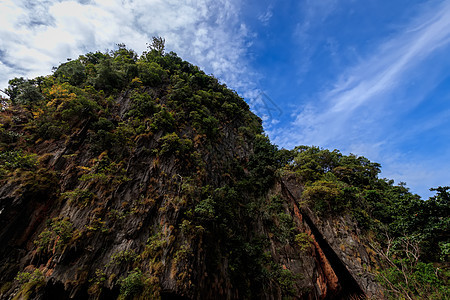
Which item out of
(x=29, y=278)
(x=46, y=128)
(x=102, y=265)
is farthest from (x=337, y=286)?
(x=46, y=128)

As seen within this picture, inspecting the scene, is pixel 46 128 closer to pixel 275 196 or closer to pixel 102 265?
pixel 102 265

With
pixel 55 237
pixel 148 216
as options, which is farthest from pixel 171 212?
pixel 55 237

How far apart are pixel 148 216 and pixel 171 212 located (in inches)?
49.3

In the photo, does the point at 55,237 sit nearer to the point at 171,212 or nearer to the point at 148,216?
the point at 148,216

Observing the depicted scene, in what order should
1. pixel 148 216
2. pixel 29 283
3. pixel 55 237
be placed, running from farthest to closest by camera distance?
pixel 148 216 < pixel 55 237 < pixel 29 283

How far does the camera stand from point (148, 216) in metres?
8.92

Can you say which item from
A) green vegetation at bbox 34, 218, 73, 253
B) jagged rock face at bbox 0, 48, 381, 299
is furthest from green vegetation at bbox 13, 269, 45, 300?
green vegetation at bbox 34, 218, 73, 253

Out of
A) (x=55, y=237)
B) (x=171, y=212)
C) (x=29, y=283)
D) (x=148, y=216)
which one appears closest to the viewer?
(x=29, y=283)

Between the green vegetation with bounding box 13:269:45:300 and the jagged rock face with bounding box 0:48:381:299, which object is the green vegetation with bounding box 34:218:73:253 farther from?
the green vegetation with bounding box 13:269:45:300

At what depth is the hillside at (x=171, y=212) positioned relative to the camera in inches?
274

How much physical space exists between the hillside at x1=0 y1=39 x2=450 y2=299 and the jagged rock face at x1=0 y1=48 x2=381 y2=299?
2.7 inches

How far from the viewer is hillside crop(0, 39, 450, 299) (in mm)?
6965

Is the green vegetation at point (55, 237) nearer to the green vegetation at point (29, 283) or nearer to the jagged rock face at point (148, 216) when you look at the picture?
the jagged rock face at point (148, 216)

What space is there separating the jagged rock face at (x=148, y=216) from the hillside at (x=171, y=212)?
0.23 ft
